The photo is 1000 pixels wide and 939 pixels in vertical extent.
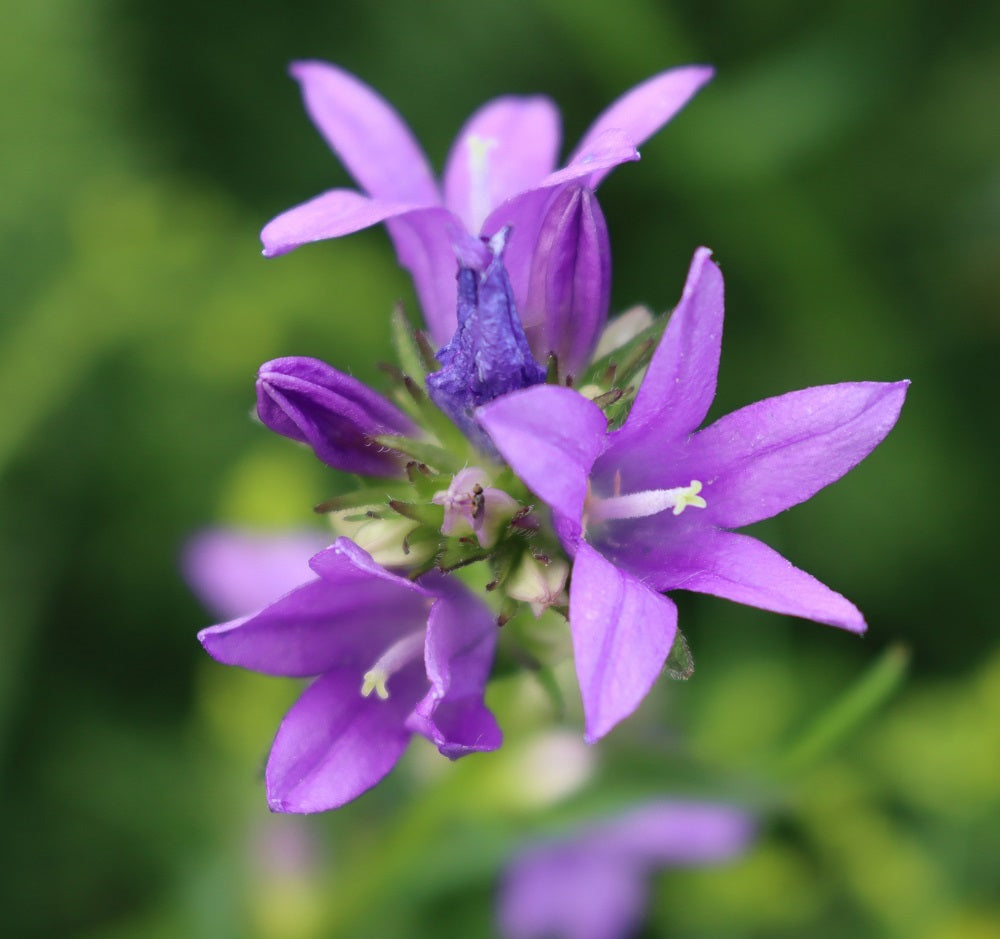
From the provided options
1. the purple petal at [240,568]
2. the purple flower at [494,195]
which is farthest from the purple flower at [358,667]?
the purple petal at [240,568]

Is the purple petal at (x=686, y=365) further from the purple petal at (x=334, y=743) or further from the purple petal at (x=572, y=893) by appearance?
the purple petal at (x=572, y=893)

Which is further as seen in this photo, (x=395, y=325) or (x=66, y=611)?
(x=66, y=611)

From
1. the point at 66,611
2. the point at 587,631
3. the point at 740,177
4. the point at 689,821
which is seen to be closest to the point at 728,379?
the point at 740,177

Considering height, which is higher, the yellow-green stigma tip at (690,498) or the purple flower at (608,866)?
the yellow-green stigma tip at (690,498)

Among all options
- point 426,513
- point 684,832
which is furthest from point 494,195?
point 684,832

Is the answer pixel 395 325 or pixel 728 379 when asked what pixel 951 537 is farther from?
pixel 395 325

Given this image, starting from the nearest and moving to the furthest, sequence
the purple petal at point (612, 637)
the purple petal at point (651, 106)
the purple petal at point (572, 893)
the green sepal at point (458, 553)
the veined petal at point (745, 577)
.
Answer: the purple petal at point (612, 637)
the veined petal at point (745, 577)
the green sepal at point (458, 553)
the purple petal at point (651, 106)
the purple petal at point (572, 893)
